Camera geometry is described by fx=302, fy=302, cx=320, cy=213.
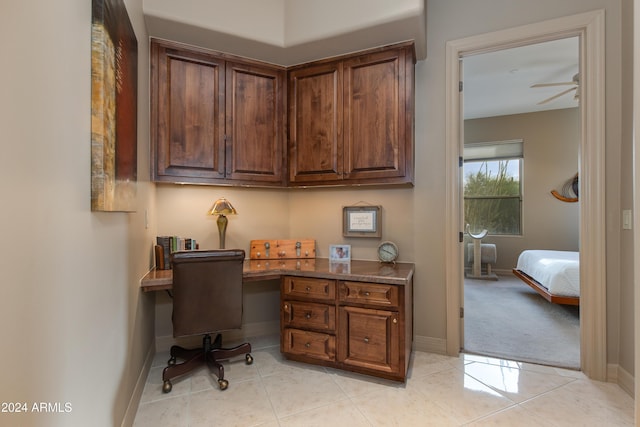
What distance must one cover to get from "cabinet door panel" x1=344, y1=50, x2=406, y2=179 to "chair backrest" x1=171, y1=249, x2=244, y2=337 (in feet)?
4.04

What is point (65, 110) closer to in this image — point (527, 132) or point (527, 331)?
point (527, 331)

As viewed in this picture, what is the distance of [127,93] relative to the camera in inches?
61.5

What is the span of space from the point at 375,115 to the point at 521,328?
9.11 feet

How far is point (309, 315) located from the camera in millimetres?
2334

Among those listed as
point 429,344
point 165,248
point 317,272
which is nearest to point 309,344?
point 317,272

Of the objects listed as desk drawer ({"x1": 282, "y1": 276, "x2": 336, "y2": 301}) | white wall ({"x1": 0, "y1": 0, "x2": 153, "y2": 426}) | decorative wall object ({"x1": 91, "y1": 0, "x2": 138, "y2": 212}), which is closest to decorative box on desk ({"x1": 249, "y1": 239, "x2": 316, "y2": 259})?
desk drawer ({"x1": 282, "y1": 276, "x2": 336, "y2": 301})

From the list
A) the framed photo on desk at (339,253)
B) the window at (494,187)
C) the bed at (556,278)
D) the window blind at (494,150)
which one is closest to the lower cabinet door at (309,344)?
the framed photo on desk at (339,253)

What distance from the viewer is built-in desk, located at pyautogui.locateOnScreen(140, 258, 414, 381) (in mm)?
2070

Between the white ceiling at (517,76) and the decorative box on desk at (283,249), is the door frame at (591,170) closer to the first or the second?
the white ceiling at (517,76)

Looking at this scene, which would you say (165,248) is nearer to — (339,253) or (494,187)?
(339,253)

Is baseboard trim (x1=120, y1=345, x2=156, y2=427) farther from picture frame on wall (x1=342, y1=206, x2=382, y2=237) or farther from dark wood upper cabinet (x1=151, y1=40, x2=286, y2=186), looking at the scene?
picture frame on wall (x1=342, y1=206, x2=382, y2=237)

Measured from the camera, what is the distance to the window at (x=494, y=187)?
6.13 m

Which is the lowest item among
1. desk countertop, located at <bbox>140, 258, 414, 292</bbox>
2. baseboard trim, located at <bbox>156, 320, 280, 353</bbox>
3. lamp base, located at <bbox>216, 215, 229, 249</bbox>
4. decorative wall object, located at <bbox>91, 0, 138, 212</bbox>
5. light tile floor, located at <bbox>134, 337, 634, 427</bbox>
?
light tile floor, located at <bbox>134, 337, 634, 427</bbox>

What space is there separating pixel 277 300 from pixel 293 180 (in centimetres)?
126
